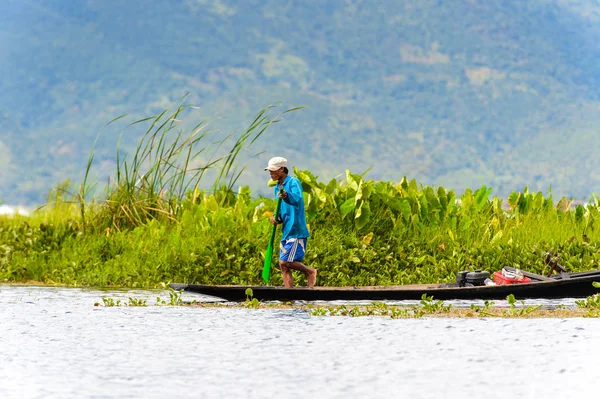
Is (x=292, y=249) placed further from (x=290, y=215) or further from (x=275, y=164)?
(x=275, y=164)

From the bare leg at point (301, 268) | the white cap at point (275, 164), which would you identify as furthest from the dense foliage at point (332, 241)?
the white cap at point (275, 164)

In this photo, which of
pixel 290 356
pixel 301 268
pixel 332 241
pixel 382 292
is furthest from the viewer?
pixel 332 241

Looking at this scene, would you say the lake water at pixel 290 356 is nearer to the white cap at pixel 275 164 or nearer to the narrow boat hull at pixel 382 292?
the narrow boat hull at pixel 382 292

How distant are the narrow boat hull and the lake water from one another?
540 mm

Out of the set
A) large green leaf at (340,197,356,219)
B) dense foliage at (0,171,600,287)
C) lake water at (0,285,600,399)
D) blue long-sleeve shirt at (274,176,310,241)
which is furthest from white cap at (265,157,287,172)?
large green leaf at (340,197,356,219)

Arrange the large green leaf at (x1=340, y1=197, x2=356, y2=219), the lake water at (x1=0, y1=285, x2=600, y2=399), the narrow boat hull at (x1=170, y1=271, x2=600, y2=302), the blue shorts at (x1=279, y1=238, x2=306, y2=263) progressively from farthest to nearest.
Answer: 1. the large green leaf at (x1=340, y1=197, x2=356, y2=219)
2. the blue shorts at (x1=279, y1=238, x2=306, y2=263)
3. the narrow boat hull at (x1=170, y1=271, x2=600, y2=302)
4. the lake water at (x1=0, y1=285, x2=600, y2=399)

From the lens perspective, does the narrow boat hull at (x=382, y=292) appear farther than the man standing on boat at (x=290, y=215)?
No

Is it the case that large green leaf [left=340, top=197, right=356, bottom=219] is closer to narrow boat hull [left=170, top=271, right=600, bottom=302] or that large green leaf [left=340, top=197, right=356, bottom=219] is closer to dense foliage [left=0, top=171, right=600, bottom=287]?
dense foliage [left=0, top=171, right=600, bottom=287]

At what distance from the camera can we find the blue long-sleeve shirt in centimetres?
963

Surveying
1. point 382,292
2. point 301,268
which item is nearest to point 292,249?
point 301,268

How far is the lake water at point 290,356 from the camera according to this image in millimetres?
5129

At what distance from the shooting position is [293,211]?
9.73 meters

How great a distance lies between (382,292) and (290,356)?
11.0 feet

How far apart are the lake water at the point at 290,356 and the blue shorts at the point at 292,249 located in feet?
3.37
